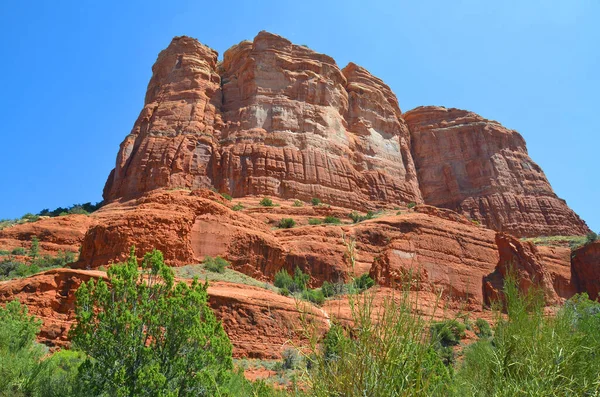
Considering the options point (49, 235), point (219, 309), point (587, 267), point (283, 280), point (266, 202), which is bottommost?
point (219, 309)

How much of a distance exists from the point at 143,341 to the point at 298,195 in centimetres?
4315

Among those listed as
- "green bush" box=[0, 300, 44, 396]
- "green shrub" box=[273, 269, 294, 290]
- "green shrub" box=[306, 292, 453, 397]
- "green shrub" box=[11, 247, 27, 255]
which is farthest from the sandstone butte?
"green shrub" box=[306, 292, 453, 397]

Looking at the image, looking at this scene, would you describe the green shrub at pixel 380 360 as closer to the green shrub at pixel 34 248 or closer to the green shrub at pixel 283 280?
the green shrub at pixel 283 280

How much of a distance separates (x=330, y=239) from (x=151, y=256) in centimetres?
2340

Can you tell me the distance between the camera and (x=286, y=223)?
42.0 metres

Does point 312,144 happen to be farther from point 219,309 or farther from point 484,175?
point 219,309

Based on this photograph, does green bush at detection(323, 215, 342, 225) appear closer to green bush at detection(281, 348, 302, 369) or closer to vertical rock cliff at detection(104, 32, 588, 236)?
vertical rock cliff at detection(104, 32, 588, 236)

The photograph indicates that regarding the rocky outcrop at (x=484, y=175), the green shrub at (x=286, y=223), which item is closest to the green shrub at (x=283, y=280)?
the green shrub at (x=286, y=223)

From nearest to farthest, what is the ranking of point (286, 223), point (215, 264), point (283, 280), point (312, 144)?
point (215, 264)
point (283, 280)
point (286, 223)
point (312, 144)

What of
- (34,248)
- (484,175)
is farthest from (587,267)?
(34,248)

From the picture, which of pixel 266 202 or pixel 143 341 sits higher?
pixel 266 202

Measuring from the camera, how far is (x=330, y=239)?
118 feet

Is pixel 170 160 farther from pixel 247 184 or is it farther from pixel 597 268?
pixel 597 268

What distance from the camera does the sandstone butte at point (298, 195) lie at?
Answer: 1048 inches
